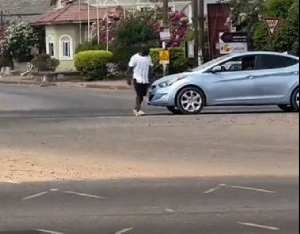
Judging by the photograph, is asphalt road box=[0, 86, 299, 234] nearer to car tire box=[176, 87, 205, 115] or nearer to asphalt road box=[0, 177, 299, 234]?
asphalt road box=[0, 177, 299, 234]

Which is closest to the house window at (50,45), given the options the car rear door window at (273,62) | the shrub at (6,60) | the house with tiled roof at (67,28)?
the house with tiled roof at (67,28)

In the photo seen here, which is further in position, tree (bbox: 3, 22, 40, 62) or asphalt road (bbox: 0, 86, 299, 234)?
tree (bbox: 3, 22, 40, 62)

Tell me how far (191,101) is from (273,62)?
2092 millimetres

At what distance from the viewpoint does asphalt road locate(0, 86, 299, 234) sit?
29.5 feet

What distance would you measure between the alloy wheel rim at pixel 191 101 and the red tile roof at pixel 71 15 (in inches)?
1318

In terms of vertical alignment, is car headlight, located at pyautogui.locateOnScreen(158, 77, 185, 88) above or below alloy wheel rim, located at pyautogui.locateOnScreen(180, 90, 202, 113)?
above

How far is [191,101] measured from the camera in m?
20.2

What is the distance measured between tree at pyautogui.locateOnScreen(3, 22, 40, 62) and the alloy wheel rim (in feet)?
131

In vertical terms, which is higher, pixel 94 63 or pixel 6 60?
pixel 94 63

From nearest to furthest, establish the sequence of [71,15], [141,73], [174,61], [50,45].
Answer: [141,73]
[174,61]
[71,15]
[50,45]

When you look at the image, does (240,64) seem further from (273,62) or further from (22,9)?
(22,9)

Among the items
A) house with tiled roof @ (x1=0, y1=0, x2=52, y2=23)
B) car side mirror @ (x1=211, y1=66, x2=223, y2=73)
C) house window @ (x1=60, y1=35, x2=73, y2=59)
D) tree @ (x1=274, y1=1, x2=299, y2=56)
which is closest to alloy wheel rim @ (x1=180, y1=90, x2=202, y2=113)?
car side mirror @ (x1=211, y1=66, x2=223, y2=73)

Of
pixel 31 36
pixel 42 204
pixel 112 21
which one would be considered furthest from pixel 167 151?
pixel 31 36

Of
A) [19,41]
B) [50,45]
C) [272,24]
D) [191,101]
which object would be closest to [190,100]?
[191,101]
